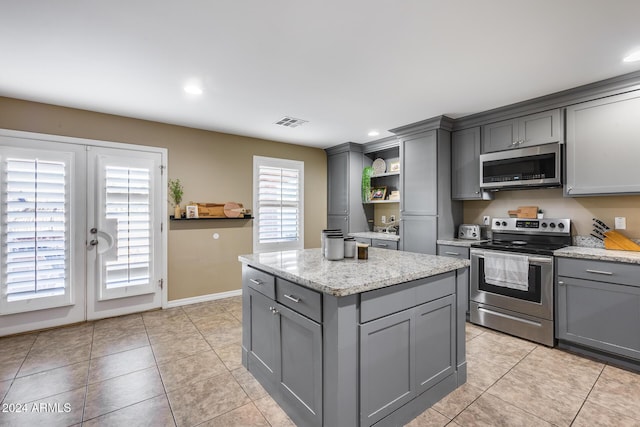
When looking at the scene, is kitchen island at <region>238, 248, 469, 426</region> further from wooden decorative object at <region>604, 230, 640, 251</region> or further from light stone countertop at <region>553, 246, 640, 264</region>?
wooden decorative object at <region>604, 230, 640, 251</region>

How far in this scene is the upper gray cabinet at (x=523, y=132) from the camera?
3041 mm

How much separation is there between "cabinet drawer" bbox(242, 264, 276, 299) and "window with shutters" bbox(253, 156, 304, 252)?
2.39 m

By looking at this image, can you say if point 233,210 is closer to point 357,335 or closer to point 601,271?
point 357,335

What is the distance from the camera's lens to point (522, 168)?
10.6 feet

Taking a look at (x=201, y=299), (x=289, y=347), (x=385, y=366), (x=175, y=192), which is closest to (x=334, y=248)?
(x=289, y=347)

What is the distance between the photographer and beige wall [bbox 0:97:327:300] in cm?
354

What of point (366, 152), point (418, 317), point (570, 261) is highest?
point (366, 152)

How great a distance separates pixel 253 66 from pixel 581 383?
349 centimetres

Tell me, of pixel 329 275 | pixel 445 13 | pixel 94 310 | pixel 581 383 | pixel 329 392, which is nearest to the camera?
pixel 329 392

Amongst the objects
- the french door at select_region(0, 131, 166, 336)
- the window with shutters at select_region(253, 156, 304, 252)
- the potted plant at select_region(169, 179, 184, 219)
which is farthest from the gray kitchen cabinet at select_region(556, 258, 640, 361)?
the french door at select_region(0, 131, 166, 336)

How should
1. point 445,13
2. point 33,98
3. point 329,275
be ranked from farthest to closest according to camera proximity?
point 33,98 → point 445,13 → point 329,275

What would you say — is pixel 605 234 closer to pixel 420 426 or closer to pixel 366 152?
pixel 420 426

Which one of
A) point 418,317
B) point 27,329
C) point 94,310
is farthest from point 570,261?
point 27,329

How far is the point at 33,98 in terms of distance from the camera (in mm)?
3133
